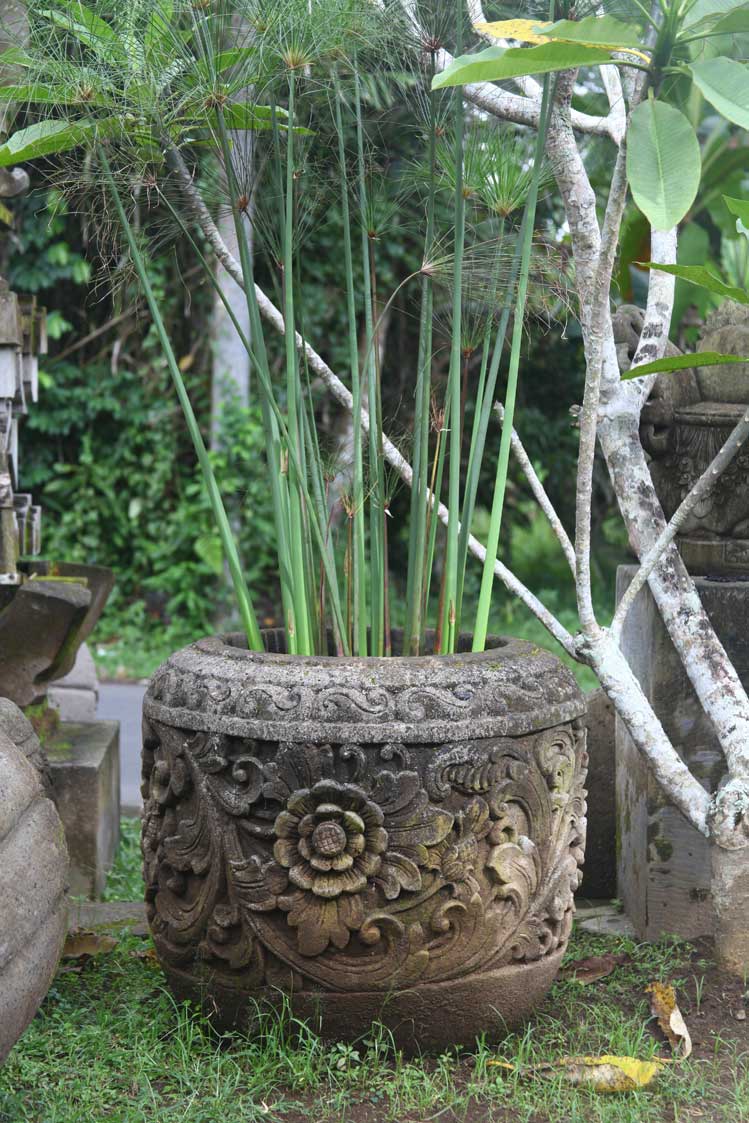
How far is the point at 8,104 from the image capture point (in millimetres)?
2559

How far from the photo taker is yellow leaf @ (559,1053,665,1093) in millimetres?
2154

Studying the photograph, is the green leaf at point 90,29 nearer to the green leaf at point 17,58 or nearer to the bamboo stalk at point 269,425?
the green leaf at point 17,58

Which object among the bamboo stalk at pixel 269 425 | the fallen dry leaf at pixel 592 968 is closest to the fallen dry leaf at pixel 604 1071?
the fallen dry leaf at pixel 592 968

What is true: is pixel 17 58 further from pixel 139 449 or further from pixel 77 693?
pixel 139 449

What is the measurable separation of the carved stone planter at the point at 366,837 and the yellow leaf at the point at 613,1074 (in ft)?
0.57

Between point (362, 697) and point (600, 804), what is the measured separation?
1392mm

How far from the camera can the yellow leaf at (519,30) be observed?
187 cm

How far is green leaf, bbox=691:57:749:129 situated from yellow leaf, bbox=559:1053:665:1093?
159 cm

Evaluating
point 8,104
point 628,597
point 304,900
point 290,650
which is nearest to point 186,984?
point 304,900

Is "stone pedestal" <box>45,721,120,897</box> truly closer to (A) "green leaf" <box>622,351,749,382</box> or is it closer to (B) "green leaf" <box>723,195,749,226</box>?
(A) "green leaf" <box>622,351,749,382</box>

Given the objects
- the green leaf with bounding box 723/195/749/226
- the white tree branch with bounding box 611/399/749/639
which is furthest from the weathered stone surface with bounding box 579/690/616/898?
the green leaf with bounding box 723/195/749/226

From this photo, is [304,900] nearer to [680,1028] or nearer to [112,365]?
[680,1028]

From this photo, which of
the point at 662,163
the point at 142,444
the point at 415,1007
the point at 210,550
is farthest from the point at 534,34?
the point at 142,444

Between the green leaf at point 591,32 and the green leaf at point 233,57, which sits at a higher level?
the green leaf at point 233,57
